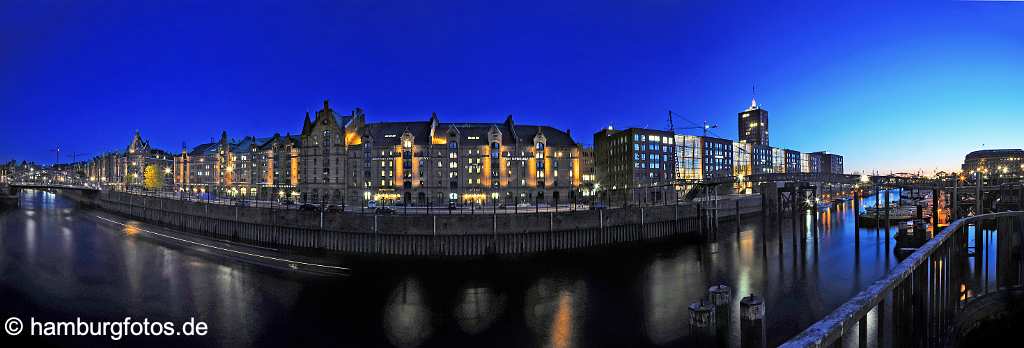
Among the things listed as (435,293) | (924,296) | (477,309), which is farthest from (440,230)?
(924,296)

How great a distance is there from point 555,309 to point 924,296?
23574mm

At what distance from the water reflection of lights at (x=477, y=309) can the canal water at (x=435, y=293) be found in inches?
4.7

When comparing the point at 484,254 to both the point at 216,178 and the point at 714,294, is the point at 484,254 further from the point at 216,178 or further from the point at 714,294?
the point at 216,178

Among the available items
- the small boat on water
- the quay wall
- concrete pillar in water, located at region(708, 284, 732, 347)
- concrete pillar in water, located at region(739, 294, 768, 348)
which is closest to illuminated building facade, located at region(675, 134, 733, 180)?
the small boat on water

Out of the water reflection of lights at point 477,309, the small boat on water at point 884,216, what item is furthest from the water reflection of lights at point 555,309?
the small boat on water at point 884,216

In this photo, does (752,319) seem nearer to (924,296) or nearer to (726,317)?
(726,317)

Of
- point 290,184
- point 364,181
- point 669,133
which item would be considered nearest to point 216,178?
point 290,184

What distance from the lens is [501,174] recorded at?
101 meters

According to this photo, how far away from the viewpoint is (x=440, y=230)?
46.4 m

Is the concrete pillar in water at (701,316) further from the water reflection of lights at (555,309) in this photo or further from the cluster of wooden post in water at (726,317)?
the water reflection of lights at (555,309)

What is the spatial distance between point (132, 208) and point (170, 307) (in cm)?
7557

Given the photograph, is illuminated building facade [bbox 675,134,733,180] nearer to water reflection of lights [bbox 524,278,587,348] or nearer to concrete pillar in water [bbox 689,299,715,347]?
water reflection of lights [bbox 524,278,587,348]

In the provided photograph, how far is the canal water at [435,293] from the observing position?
82.5 ft

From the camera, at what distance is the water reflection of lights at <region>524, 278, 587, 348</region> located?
981 inches
